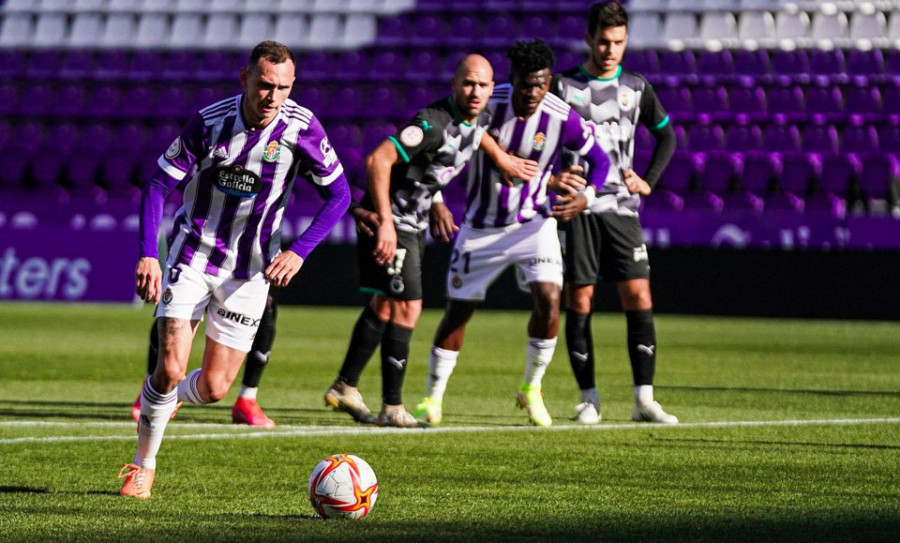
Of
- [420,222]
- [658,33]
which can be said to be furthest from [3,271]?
[420,222]

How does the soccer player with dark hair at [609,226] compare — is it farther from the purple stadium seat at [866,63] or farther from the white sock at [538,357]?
the purple stadium seat at [866,63]

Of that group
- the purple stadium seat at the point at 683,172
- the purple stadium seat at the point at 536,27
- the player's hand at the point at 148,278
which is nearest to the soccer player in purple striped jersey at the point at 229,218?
the player's hand at the point at 148,278

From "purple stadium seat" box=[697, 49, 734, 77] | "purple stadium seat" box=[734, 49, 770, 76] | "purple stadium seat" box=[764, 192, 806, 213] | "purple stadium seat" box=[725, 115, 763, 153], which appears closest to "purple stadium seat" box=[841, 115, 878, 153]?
"purple stadium seat" box=[725, 115, 763, 153]

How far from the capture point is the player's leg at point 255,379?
7365mm

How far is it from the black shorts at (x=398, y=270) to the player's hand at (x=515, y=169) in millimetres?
558

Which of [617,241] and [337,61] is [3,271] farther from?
[617,241]

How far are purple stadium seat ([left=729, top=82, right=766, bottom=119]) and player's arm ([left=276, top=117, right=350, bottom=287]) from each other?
15847 mm

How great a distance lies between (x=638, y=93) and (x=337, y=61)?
1618cm

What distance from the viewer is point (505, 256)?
752cm

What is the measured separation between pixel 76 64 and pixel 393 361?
18751 mm

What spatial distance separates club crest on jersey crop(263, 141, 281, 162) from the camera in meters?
5.41

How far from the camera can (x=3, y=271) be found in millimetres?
19062

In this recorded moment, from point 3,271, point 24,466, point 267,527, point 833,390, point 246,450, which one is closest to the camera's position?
point 267,527

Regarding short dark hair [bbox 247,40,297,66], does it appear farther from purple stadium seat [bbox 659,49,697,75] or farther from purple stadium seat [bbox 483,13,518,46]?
purple stadium seat [bbox 483,13,518,46]
